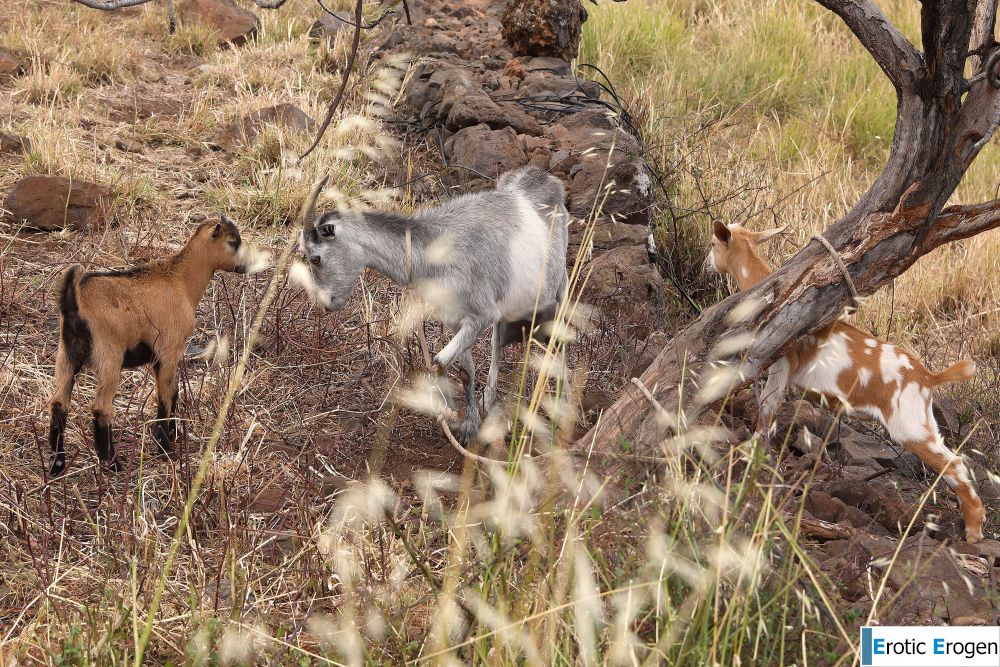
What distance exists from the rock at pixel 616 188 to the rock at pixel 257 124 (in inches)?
86.9

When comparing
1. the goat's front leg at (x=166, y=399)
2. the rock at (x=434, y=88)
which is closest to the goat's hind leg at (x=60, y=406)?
the goat's front leg at (x=166, y=399)

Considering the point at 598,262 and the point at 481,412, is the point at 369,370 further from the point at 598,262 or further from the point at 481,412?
the point at 598,262

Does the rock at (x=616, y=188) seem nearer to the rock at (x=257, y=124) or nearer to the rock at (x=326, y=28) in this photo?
the rock at (x=257, y=124)

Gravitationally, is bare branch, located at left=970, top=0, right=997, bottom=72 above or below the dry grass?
above

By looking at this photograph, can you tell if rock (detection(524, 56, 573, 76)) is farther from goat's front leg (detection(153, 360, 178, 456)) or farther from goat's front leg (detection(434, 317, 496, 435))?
goat's front leg (detection(153, 360, 178, 456))

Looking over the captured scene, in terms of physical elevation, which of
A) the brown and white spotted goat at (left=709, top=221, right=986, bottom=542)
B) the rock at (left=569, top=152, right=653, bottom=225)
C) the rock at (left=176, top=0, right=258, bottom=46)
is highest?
the brown and white spotted goat at (left=709, top=221, right=986, bottom=542)

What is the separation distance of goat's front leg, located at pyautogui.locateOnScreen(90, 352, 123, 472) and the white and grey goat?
2.91 feet

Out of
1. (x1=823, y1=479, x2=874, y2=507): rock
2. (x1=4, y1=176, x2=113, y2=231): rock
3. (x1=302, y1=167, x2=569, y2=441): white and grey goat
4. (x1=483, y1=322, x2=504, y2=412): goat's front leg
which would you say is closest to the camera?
(x1=823, y1=479, x2=874, y2=507): rock

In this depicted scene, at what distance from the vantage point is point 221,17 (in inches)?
375

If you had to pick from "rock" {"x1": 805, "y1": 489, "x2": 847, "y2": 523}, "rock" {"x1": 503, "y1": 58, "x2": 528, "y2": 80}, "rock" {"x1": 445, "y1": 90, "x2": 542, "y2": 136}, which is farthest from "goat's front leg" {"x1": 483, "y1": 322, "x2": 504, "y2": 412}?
"rock" {"x1": 503, "y1": 58, "x2": 528, "y2": 80}

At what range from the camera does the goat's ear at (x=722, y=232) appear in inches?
176

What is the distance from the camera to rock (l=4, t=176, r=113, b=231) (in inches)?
239

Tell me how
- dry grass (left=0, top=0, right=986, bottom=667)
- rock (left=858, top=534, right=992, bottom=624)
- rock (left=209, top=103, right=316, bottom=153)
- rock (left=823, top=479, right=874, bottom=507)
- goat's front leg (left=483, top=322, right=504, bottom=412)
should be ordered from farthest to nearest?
1. rock (left=209, top=103, right=316, bottom=153)
2. goat's front leg (left=483, top=322, right=504, bottom=412)
3. rock (left=823, top=479, right=874, bottom=507)
4. rock (left=858, top=534, right=992, bottom=624)
5. dry grass (left=0, top=0, right=986, bottom=667)

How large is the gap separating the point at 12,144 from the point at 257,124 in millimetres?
1672
